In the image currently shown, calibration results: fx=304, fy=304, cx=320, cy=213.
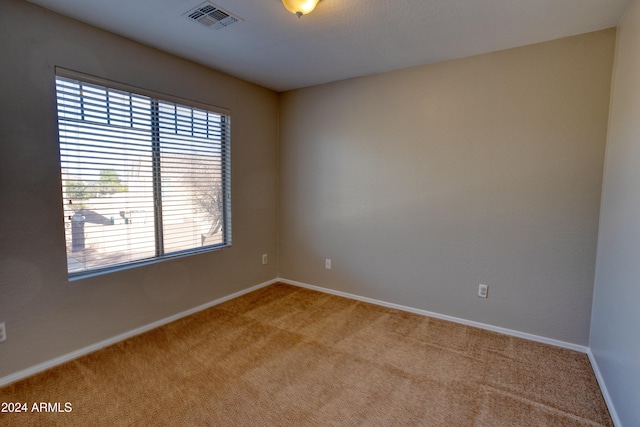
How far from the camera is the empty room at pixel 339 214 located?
1882 millimetres

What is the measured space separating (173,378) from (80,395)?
515 millimetres

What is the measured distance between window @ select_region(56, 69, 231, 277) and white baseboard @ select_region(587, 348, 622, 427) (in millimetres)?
3310

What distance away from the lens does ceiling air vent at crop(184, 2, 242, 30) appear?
2008 mm

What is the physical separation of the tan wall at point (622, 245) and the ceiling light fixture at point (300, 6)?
1906 mm

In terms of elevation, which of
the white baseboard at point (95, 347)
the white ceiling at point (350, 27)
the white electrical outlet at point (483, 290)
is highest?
the white ceiling at point (350, 27)

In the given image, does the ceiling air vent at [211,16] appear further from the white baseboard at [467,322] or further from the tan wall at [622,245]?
the white baseboard at [467,322]

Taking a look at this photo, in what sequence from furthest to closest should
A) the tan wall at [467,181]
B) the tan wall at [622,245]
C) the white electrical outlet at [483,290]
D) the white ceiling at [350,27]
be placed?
the white electrical outlet at [483,290], the tan wall at [467,181], the white ceiling at [350,27], the tan wall at [622,245]

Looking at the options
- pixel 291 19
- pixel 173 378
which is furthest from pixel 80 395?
pixel 291 19

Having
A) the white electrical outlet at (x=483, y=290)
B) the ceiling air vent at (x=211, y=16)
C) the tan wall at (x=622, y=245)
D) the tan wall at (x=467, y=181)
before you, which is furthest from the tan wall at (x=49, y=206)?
the tan wall at (x=622, y=245)

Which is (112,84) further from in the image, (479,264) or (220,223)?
(479,264)

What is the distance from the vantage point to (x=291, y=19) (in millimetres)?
2133

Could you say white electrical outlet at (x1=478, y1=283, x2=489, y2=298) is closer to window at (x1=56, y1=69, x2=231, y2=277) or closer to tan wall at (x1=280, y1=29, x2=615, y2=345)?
tan wall at (x1=280, y1=29, x2=615, y2=345)

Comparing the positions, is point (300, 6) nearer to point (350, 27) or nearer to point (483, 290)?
point (350, 27)

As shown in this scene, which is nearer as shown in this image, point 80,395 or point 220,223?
point 80,395
